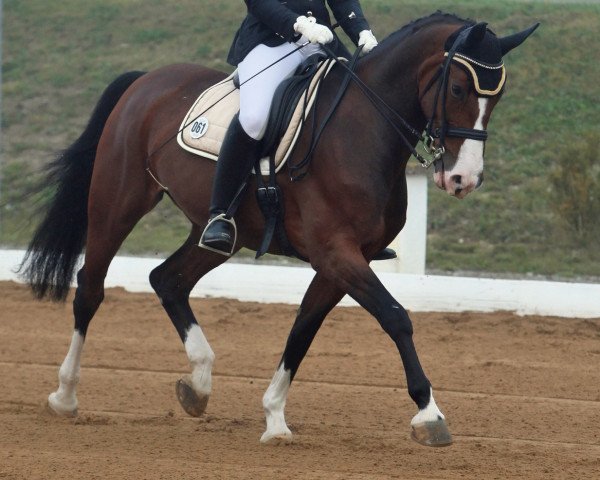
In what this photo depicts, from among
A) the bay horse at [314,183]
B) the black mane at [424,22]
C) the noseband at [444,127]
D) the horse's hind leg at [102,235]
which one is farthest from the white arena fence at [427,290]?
the noseband at [444,127]

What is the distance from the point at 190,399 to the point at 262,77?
199 cm

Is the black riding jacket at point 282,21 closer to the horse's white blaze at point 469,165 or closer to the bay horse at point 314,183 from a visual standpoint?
the bay horse at point 314,183

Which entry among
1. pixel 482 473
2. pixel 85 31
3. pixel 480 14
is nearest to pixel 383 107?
pixel 482 473

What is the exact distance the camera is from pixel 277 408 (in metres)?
6.69

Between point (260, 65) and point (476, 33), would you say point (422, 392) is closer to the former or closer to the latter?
point (476, 33)

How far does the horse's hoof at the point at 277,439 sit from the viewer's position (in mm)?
6539

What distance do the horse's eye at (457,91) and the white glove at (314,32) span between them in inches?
35.3

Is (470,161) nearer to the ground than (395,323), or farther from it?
farther from it

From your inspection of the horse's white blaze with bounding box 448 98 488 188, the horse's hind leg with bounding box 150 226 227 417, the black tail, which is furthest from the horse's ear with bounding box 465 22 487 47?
the black tail

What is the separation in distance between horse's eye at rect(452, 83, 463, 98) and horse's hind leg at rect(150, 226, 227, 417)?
2324 millimetres

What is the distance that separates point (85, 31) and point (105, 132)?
14.5 m

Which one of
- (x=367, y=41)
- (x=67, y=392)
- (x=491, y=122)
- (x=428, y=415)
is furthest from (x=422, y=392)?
(x=491, y=122)

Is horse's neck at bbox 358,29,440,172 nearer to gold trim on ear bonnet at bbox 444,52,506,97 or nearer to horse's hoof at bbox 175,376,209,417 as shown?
gold trim on ear bonnet at bbox 444,52,506,97

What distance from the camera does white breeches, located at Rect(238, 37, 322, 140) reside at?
6.48m
